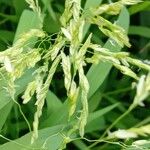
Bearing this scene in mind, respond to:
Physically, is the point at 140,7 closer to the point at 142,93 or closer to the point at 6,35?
the point at 6,35

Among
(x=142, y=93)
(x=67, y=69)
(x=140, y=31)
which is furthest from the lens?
(x=140, y=31)

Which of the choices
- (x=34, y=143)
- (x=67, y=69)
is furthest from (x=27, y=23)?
(x=67, y=69)

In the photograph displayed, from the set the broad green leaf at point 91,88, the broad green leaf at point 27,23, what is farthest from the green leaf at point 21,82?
the broad green leaf at point 91,88

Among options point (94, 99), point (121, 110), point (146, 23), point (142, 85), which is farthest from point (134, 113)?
point (142, 85)

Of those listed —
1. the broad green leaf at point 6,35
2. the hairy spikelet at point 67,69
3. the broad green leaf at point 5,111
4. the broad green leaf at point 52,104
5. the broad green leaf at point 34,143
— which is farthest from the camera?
the broad green leaf at point 6,35

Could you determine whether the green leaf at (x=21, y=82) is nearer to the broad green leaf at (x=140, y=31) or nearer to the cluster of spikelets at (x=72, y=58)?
the cluster of spikelets at (x=72, y=58)

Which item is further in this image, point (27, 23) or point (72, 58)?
point (27, 23)

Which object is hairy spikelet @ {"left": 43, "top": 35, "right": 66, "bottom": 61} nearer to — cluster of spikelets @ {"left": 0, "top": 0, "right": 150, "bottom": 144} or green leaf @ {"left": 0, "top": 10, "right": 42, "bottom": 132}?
cluster of spikelets @ {"left": 0, "top": 0, "right": 150, "bottom": 144}

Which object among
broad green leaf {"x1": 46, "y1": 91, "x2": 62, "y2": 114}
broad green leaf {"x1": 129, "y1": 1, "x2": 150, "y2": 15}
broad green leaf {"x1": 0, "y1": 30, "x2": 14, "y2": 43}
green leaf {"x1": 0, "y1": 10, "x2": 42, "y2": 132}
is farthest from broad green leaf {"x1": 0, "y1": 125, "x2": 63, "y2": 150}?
broad green leaf {"x1": 129, "y1": 1, "x2": 150, "y2": 15}

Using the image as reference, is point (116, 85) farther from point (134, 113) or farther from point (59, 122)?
point (59, 122)
